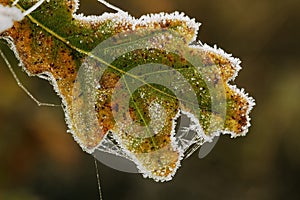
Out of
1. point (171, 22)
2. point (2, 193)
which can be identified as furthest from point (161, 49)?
point (2, 193)

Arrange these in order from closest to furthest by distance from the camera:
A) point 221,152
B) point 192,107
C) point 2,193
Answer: point 192,107 < point 2,193 < point 221,152

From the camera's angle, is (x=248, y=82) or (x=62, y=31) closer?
(x=62, y=31)

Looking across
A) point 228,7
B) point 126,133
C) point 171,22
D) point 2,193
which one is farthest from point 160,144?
point 228,7

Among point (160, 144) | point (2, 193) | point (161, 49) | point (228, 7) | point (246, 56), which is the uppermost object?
point (228, 7)

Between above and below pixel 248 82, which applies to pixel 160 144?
below

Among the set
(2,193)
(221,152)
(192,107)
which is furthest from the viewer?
(221,152)

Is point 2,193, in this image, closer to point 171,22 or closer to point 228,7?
point 228,7
